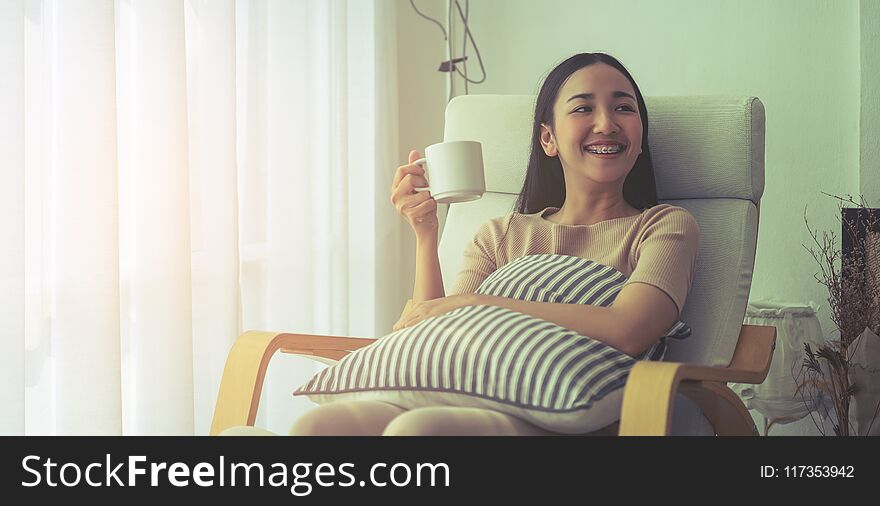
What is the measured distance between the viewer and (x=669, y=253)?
51.3 inches

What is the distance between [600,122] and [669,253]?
0.28 meters

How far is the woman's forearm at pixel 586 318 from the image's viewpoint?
3.92 ft

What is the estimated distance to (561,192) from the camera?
64.4 inches

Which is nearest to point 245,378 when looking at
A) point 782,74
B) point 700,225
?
point 700,225

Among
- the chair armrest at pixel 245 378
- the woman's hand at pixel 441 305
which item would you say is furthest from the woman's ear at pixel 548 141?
the chair armrest at pixel 245 378

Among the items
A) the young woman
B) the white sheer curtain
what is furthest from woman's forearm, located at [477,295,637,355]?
the white sheer curtain

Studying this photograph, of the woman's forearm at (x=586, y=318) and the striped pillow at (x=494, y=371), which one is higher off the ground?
the woman's forearm at (x=586, y=318)

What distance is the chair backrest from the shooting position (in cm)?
145

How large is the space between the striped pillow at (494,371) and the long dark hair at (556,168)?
416 mm

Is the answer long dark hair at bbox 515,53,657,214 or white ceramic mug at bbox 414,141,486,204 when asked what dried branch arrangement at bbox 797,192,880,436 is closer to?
long dark hair at bbox 515,53,657,214

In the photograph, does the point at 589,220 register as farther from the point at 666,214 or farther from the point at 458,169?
the point at 458,169

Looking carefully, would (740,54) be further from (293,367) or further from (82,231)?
A: (82,231)

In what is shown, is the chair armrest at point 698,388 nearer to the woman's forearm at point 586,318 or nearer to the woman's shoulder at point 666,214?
the woman's forearm at point 586,318
